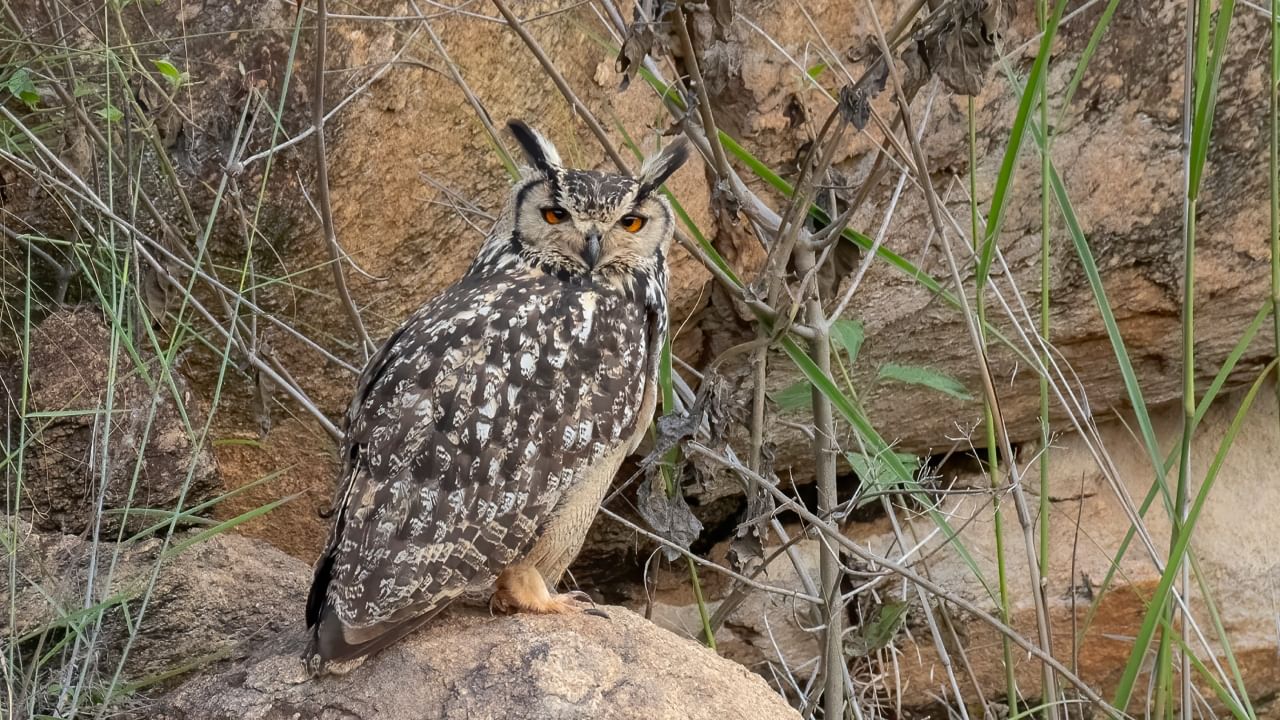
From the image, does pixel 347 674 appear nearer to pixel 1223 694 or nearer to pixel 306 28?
pixel 1223 694

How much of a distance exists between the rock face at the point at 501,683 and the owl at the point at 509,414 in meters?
0.06

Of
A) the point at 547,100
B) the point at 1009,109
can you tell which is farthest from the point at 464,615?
the point at 1009,109

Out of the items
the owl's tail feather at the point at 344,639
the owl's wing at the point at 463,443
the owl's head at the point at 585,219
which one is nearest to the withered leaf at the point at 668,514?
the owl's wing at the point at 463,443

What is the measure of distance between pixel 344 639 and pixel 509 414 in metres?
0.48

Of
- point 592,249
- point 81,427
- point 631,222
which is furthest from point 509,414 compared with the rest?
point 81,427

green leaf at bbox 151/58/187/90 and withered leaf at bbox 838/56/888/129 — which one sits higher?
withered leaf at bbox 838/56/888/129

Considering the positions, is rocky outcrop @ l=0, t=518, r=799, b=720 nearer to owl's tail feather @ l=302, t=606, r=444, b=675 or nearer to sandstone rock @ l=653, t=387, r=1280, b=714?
owl's tail feather @ l=302, t=606, r=444, b=675

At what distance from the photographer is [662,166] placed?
97.3 inches

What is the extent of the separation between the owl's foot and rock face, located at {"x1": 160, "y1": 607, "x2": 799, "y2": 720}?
9cm

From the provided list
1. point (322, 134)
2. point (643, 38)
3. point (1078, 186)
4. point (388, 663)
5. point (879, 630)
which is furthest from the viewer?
point (1078, 186)

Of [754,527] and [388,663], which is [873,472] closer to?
[754,527]

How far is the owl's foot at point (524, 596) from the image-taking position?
2.35 metres

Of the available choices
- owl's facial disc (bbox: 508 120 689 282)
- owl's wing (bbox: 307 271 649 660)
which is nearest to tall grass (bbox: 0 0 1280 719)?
owl's facial disc (bbox: 508 120 689 282)

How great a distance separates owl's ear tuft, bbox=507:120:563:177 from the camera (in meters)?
2.46
